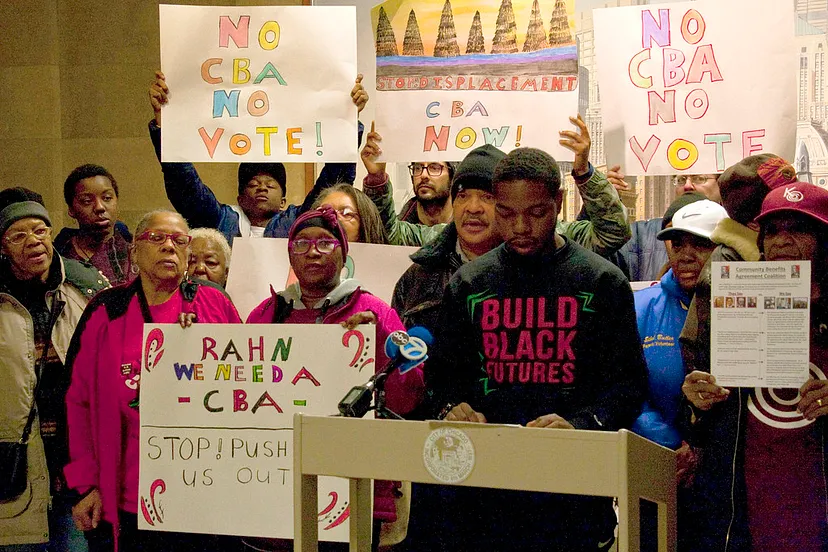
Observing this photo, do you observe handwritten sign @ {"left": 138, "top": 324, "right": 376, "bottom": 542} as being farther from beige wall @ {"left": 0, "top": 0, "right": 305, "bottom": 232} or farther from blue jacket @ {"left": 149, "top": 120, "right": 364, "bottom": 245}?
beige wall @ {"left": 0, "top": 0, "right": 305, "bottom": 232}

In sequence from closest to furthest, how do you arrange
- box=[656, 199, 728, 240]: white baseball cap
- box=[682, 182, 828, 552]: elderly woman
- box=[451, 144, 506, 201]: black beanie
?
box=[682, 182, 828, 552]: elderly woman
box=[656, 199, 728, 240]: white baseball cap
box=[451, 144, 506, 201]: black beanie

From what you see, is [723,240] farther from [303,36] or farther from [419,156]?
[303,36]

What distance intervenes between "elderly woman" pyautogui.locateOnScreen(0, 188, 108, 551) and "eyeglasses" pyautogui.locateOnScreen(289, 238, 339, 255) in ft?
4.01

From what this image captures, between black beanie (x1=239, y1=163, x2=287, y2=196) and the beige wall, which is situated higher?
the beige wall

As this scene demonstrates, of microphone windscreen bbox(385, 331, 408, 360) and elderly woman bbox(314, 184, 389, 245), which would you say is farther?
elderly woman bbox(314, 184, 389, 245)

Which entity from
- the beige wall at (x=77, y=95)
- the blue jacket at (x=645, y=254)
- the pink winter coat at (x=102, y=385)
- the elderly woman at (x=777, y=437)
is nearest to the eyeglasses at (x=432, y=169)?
the blue jacket at (x=645, y=254)

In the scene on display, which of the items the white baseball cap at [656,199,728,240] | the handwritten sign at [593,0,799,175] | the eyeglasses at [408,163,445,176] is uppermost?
the handwritten sign at [593,0,799,175]

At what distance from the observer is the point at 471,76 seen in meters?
4.18

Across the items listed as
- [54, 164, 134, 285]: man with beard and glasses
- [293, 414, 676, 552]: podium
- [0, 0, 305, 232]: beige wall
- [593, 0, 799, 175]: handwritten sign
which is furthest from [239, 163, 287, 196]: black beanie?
[293, 414, 676, 552]: podium

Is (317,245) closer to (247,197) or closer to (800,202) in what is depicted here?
(247,197)

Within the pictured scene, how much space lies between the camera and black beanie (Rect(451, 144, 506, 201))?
3424 mm

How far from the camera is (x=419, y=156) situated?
418cm

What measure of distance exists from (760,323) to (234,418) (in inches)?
66.2

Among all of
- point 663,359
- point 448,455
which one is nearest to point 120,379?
point 448,455
